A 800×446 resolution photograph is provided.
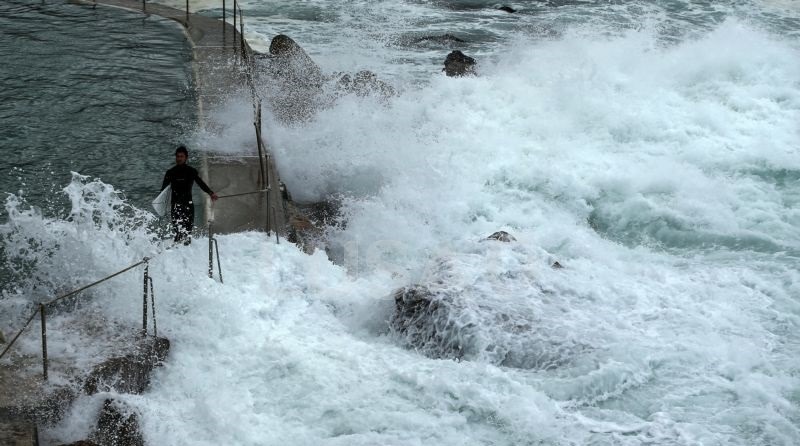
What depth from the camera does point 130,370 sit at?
6.33 metres

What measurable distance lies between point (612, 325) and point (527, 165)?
466 centimetres

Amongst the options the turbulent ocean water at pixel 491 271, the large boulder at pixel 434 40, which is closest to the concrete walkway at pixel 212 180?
the turbulent ocean water at pixel 491 271

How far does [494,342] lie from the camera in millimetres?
7566

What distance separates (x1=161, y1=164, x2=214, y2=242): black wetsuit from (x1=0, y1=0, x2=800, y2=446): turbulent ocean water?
271 mm

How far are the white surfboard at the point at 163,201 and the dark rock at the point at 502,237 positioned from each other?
369 centimetres

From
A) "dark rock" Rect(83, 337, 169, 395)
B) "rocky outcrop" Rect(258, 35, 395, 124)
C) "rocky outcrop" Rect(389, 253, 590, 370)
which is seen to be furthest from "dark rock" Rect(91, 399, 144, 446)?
"rocky outcrop" Rect(258, 35, 395, 124)

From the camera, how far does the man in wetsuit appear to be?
8.02 metres

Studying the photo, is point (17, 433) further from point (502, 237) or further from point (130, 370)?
point (502, 237)

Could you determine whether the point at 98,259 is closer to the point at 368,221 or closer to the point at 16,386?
the point at 16,386

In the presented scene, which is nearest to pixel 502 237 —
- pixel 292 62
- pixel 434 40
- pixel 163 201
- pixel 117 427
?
pixel 163 201

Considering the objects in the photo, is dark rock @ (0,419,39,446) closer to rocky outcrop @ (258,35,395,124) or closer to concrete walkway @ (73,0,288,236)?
concrete walkway @ (73,0,288,236)

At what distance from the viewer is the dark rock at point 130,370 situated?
6113mm

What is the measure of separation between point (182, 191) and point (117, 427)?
9.15 ft

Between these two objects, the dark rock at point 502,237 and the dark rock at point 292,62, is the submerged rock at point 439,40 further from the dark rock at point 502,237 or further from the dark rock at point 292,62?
the dark rock at point 502,237
